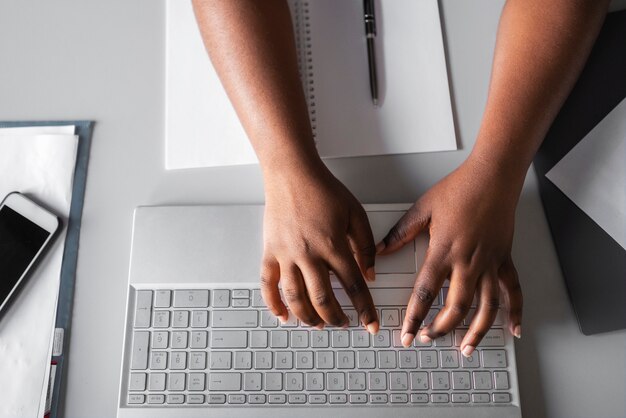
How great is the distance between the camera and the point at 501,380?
509mm

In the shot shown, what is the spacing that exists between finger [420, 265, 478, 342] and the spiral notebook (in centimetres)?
17

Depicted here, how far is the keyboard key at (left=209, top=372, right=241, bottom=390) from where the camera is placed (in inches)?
20.3

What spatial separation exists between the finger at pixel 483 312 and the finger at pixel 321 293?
0.14 m

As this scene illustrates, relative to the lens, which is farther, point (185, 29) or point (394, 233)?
point (185, 29)

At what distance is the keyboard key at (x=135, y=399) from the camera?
0.51 m

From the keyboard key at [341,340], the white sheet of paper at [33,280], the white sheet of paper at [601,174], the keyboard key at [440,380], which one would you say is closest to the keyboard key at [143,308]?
the white sheet of paper at [33,280]

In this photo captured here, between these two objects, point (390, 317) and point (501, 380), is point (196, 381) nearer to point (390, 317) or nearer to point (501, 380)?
point (390, 317)

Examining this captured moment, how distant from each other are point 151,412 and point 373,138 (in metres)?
0.41

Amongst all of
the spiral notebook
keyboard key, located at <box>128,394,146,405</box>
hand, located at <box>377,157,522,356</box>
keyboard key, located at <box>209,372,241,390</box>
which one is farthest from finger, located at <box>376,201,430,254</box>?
keyboard key, located at <box>128,394,146,405</box>

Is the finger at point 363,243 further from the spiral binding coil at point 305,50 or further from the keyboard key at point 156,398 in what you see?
the keyboard key at point 156,398

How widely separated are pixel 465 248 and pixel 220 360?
0.98 feet

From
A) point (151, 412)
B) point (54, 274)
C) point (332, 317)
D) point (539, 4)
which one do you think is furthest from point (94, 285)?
point (539, 4)

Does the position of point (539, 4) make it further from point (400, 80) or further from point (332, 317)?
point (332, 317)

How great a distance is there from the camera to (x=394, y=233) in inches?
21.0
